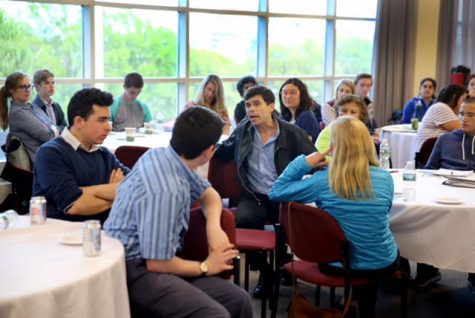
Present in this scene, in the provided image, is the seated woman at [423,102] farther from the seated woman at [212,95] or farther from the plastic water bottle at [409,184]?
the plastic water bottle at [409,184]

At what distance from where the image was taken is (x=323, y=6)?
9953mm

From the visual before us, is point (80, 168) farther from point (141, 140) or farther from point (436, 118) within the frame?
point (436, 118)

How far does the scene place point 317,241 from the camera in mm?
3164

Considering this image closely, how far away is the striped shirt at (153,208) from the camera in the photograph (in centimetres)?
247

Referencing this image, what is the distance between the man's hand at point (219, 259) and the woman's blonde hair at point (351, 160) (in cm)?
72

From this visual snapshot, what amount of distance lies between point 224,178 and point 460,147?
1.73 meters

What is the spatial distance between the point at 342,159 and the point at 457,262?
3.16ft

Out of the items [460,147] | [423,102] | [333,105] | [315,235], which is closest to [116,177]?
[315,235]

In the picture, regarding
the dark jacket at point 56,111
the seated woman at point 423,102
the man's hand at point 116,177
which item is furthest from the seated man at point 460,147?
the seated woman at point 423,102

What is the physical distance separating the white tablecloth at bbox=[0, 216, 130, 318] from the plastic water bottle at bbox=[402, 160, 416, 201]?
71.3 inches

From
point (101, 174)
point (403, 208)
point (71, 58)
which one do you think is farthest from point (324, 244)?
point (71, 58)

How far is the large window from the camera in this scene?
7.20 meters

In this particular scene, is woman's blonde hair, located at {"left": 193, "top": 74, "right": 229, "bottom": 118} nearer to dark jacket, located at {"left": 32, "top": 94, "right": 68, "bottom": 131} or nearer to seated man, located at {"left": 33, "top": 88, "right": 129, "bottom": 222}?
dark jacket, located at {"left": 32, "top": 94, "right": 68, "bottom": 131}

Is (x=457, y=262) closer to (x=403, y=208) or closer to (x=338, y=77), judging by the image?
(x=403, y=208)
